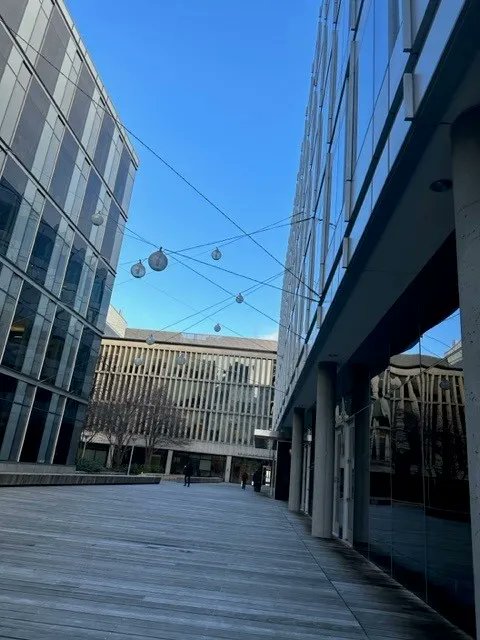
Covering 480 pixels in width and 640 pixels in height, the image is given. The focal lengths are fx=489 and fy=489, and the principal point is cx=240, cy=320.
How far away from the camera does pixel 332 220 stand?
1131 cm

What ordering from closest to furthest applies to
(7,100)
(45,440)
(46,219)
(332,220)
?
(332,220), (7,100), (46,219), (45,440)

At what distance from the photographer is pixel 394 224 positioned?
20.7 feet

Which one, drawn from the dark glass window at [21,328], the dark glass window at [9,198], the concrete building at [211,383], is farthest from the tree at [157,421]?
the dark glass window at [9,198]

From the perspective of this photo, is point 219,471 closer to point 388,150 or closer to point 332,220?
point 332,220

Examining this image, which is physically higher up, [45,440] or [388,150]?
[388,150]

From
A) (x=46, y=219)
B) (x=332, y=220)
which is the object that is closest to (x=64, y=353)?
(x=46, y=219)

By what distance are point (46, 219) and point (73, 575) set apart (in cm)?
2252

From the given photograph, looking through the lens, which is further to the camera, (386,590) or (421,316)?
(421,316)

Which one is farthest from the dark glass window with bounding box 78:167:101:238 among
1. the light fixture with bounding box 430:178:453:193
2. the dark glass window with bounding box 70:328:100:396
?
the light fixture with bounding box 430:178:453:193

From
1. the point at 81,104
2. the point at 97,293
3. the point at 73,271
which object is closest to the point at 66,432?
the point at 97,293

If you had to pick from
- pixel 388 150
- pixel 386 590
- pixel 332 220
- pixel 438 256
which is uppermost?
pixel 332 220

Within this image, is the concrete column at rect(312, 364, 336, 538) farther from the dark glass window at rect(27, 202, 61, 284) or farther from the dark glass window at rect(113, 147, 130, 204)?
the dark glass window at rect(113, 147, 130, 204)

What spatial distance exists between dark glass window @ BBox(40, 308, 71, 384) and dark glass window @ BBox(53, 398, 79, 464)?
10.1 ft

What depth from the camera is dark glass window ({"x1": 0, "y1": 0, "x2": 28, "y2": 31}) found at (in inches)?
790
